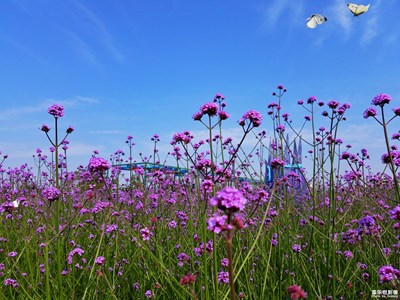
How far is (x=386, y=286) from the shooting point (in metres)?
3.65

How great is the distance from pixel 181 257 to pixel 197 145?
1.18 metres

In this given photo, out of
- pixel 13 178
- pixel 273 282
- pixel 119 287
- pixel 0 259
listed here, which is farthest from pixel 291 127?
pixel 13 178

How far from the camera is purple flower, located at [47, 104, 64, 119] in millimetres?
3000

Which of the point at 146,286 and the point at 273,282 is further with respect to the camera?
the point at 146,286

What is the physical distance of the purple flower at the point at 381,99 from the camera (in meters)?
3.22

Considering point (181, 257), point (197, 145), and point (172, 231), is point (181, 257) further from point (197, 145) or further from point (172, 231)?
point (172, 231)

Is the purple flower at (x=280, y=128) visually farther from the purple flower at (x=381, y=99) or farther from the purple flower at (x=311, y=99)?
the purple flower at (x=381, y=99)

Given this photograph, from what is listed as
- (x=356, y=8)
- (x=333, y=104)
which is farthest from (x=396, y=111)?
(x=356, y=8)

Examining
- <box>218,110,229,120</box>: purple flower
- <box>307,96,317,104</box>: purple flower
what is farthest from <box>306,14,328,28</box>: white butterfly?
<box>218,110,229,120</box>: purple flower

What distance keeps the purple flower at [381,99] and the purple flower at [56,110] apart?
2.51 metres

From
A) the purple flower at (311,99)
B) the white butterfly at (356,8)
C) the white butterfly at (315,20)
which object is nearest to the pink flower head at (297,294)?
the purple flower at (311,99)

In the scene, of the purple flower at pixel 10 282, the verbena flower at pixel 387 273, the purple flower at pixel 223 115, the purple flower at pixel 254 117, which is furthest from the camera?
the purple flower at pixel 10 282

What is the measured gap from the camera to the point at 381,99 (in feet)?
10.7

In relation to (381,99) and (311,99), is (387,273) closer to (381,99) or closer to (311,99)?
(381,99)
